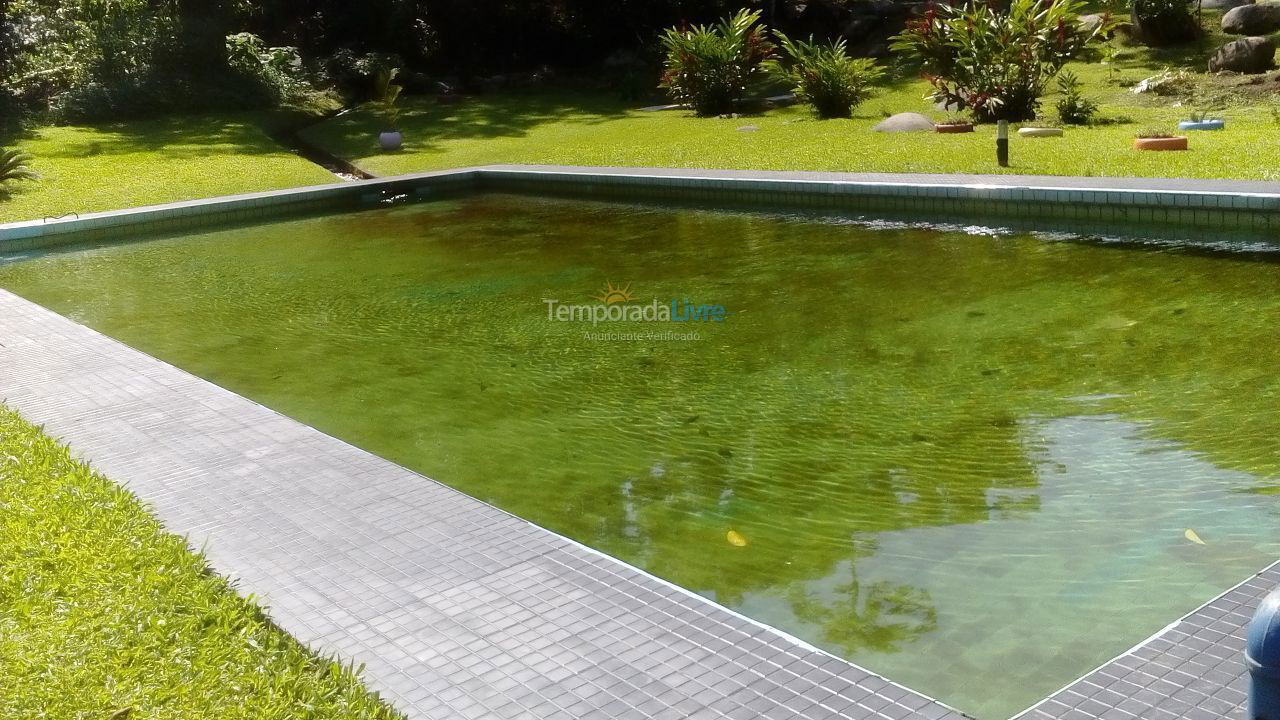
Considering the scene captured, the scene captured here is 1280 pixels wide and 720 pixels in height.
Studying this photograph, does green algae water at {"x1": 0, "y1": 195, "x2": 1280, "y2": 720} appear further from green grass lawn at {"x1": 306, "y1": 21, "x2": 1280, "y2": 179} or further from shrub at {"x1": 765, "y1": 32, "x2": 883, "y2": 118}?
shrub at {"x1": 765, "y1": 32, "x2": 883, "y2": 118}

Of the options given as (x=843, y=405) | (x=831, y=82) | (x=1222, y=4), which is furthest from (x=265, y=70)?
(x=843, y=405)

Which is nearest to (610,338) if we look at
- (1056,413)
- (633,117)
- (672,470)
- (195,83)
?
(672,470)

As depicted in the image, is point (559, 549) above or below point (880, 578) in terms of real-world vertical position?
above

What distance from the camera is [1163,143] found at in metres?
11.5

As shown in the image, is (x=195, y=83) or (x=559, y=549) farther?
(x=195, y=83)

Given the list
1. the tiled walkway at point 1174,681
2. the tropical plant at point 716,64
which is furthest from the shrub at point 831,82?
the tiled walkway at point 1174,681

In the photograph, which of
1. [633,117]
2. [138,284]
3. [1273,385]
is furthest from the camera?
[633,117]

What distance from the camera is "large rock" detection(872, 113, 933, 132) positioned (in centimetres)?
→ 1545

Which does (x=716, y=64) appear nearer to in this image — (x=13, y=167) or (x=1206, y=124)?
(x=1206, y=124)

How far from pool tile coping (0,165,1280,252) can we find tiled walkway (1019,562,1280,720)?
20.6ft

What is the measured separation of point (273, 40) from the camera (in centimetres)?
2683

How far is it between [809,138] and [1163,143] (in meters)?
5.09

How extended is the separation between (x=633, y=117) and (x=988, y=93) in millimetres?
7076

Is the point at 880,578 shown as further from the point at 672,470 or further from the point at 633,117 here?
the point at 633,117
